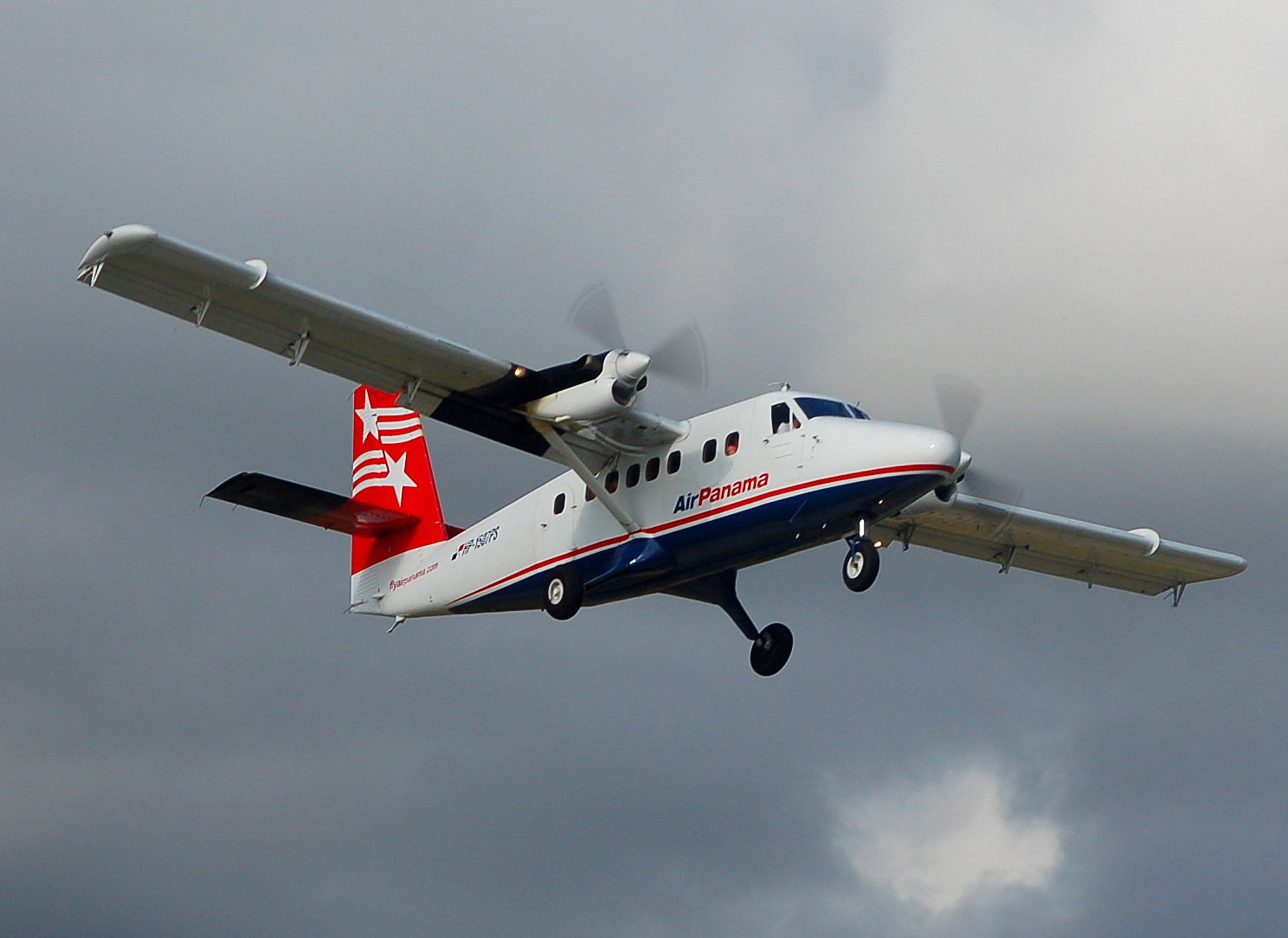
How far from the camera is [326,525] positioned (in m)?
28.2

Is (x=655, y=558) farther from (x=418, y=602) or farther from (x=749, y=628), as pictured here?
(x=418, y=602)

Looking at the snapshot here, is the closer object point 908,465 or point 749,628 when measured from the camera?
point 908,465

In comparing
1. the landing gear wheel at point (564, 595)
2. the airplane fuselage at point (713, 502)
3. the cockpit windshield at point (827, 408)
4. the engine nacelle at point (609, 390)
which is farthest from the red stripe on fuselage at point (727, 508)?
the engine nacelle at point (609, 390)

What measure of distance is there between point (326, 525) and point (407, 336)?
5.20 m

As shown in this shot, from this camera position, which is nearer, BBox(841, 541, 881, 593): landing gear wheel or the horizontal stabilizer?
BBox(841, 541, 881, 593): landing gear wheel

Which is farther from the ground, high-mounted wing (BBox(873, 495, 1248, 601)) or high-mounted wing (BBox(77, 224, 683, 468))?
high-mounted wing (BBox(873, 495, 1248, 601))

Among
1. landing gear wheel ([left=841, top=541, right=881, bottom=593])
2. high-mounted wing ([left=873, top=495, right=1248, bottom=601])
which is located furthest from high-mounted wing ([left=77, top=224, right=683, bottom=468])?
high-mounted wing ([left=873, top=495, right=1248, bottom=601])

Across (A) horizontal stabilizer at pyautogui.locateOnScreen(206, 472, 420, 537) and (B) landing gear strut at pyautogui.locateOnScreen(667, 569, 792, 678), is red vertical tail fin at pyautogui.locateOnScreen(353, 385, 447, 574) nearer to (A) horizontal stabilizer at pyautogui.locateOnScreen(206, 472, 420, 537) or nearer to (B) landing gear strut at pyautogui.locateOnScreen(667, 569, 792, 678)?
(A) horizontal stabilizer at pyautogui.locateOnScreen(206, 472, 420, 537)

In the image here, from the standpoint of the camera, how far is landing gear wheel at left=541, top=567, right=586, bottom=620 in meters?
25.1

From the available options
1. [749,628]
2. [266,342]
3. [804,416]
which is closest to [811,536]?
[804,416]

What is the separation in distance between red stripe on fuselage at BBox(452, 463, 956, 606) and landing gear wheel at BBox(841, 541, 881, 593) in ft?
3.00

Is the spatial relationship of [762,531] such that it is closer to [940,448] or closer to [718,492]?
[718,492]

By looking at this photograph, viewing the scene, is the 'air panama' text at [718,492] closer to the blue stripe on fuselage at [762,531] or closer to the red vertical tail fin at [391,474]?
the blue stripe on fuselage at [762,531]

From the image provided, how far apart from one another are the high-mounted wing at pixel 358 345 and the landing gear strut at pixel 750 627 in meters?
2.43
